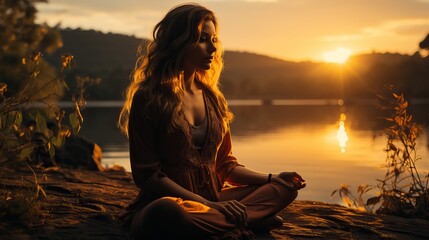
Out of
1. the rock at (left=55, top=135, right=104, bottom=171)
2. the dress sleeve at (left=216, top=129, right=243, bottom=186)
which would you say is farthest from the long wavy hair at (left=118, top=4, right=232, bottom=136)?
the rock at (left=55, top=135, right=104, bottom=171)

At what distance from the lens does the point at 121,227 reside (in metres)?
3.91

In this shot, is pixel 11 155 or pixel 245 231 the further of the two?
pixel 11 155

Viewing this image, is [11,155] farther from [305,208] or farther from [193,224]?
[305,208]

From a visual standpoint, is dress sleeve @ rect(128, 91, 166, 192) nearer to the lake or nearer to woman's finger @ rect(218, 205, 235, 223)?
woman's finger @ rect(218, 205, 235, 223)

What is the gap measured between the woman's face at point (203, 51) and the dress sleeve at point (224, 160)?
684 mm

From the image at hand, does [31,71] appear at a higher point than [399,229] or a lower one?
higher

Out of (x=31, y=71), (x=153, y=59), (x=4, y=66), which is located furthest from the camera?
(x=4, y=66)

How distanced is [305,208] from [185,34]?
94.7 inches

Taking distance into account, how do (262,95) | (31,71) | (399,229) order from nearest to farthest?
(31,71), (399,229), (262,95)

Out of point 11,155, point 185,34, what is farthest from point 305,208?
point 11,155

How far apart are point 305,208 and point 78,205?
2.17m

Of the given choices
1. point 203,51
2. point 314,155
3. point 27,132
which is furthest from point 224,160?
point 314,155

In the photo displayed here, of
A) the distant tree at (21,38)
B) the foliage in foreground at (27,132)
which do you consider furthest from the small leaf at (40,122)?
the distant tree at (21,38)

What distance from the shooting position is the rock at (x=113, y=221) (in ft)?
12.1
